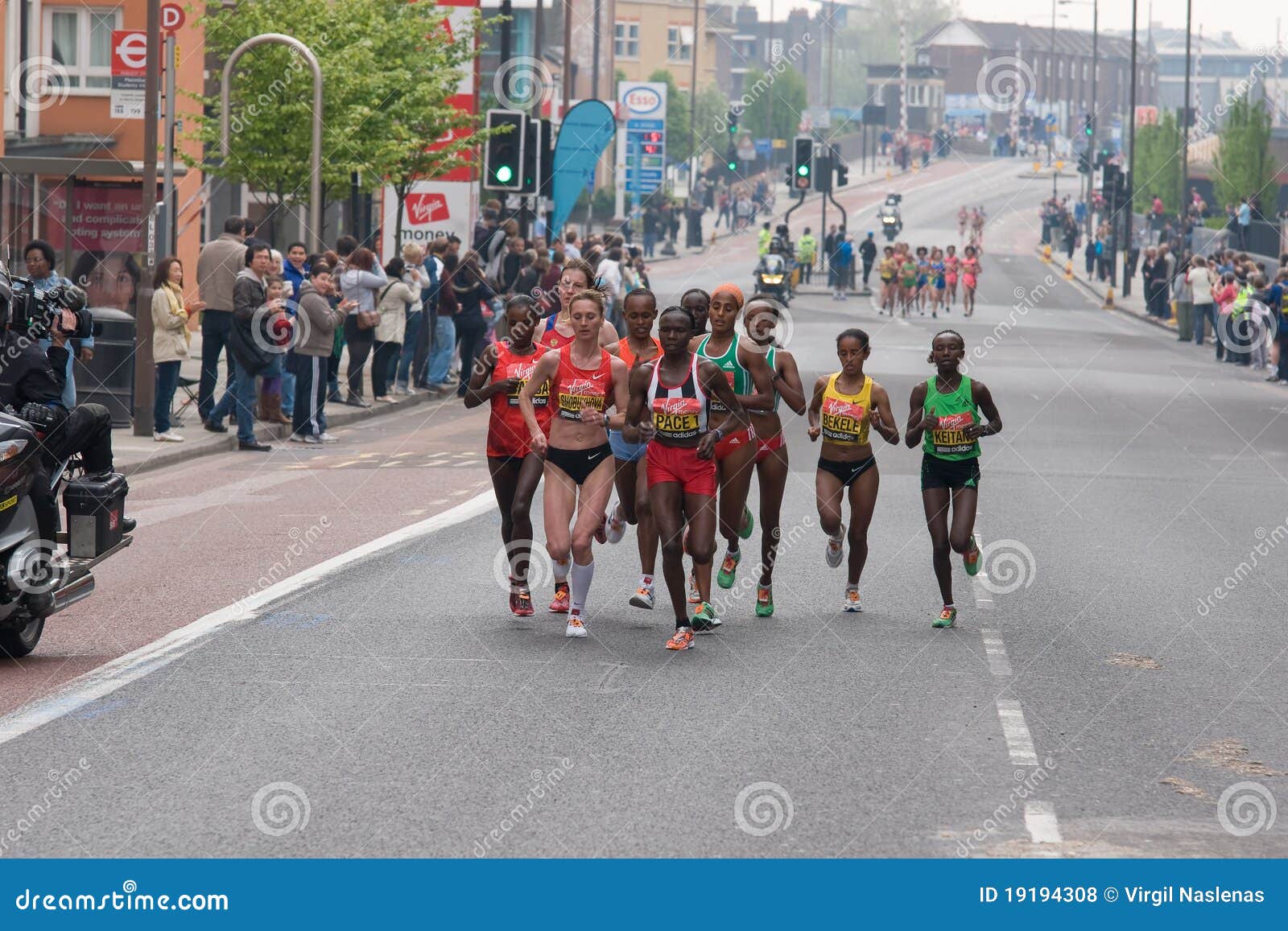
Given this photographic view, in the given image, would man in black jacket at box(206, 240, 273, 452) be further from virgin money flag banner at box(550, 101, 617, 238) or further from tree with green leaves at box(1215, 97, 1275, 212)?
tree with green leaves at box(1215, 97, 1275, 212)

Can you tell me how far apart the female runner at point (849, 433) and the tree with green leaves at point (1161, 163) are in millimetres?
67557

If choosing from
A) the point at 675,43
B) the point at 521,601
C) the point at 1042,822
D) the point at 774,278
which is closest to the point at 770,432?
the point at 521,601

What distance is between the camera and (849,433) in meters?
11.3

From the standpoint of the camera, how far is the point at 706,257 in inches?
2995

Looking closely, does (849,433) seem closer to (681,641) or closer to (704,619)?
(704,619)

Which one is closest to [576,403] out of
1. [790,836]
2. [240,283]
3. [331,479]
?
[790,836]

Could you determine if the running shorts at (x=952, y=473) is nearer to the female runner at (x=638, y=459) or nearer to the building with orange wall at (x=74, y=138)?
the female runner at (x=638, y=459)

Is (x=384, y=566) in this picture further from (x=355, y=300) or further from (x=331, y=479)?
(x=355, y=300)

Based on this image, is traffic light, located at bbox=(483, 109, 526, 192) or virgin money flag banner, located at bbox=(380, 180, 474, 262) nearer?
traffic light, located at bbox=(483, 109, 526, 192)

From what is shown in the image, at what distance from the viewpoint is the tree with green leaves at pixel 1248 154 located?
62.0m

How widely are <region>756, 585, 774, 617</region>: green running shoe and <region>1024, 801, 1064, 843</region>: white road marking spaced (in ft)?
13.5

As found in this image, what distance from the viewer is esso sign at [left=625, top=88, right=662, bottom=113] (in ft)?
232

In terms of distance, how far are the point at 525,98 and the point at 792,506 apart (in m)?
64.9

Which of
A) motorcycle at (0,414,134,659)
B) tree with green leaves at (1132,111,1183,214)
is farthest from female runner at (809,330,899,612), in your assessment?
tree with green leaves at (1132,111,1183,214)
